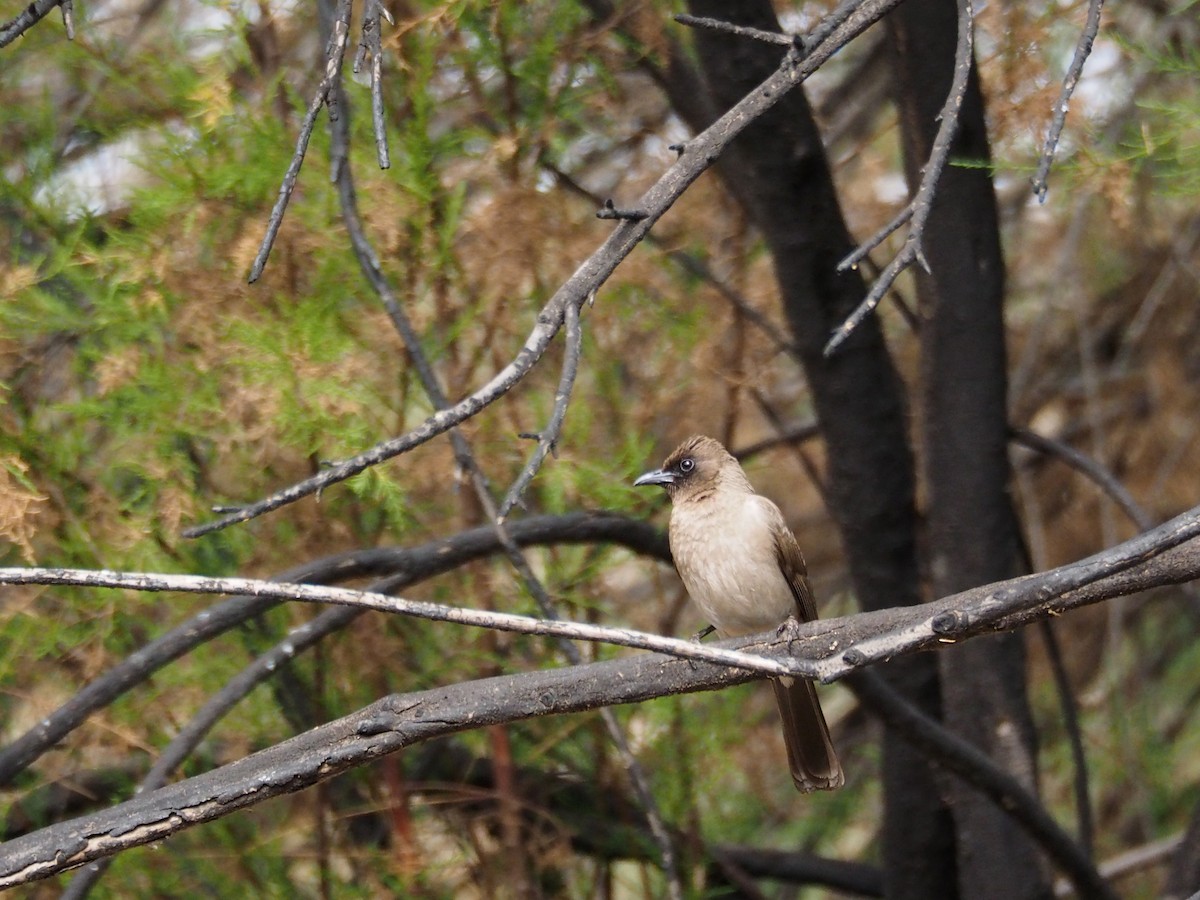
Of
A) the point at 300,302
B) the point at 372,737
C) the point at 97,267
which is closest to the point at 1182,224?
the point at 300,302

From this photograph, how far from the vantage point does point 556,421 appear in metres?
2.43

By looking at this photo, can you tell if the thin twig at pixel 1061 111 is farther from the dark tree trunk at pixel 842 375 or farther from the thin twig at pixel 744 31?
the dark tree trunk at pixel 842 375

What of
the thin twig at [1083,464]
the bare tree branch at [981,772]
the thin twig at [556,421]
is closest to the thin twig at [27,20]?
the thin twig at [556,421]

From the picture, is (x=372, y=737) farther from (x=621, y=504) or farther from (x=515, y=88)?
(x=515, y=88)

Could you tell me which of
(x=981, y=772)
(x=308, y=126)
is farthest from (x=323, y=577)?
(x=981, y=772)

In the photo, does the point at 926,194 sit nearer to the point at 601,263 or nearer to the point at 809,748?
the point at 601,263

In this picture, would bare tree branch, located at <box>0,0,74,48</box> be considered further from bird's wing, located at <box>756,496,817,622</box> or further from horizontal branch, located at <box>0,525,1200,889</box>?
bird's wing, located at <box>756,496,817,622</box>

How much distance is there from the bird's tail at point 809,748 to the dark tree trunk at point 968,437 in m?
0.42

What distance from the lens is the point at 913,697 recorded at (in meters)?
5.09

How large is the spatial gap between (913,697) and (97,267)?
3062 millimetres

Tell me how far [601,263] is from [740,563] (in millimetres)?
2164

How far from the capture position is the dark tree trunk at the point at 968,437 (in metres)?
4.27

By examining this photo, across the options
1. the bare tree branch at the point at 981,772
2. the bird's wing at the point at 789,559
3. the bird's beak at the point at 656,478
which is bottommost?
the bare tree branch at the point at 981,772

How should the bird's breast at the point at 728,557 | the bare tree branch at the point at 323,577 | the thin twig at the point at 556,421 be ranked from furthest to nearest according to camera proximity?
1. the bird's breast at the point at 728,557
2. the bare tree branch at the point at 323,577
3. the thin twig at the point at 556,421
